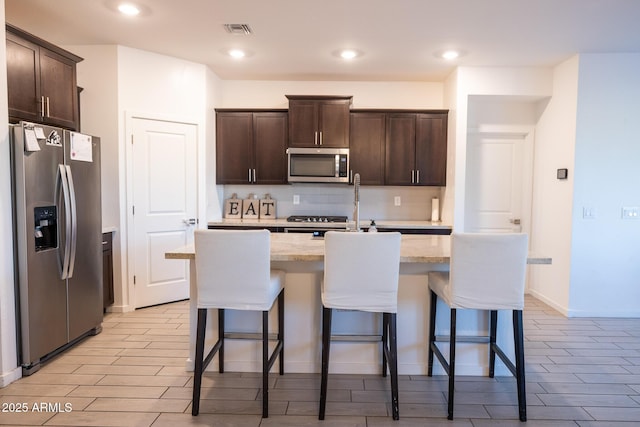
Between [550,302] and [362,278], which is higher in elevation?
[362,278]

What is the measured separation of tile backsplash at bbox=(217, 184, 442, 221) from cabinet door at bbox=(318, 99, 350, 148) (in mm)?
643

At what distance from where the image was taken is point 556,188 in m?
4.06

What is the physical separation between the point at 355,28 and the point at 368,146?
1.59 metres

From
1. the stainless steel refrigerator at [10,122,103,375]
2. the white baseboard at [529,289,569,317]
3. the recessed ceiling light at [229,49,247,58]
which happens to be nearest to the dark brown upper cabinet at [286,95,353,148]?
the recessed ceiling light at [229,49,247,58]

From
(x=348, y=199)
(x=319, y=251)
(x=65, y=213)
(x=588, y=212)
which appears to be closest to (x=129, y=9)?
(x=65, y=213)

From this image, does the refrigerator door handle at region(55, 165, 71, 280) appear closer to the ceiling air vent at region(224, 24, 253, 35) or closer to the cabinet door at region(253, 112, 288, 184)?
the ceiling air vent at region(224, 24, 253, 35)

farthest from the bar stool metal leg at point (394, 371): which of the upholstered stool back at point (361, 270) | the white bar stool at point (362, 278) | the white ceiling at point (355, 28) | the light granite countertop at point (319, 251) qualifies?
the white ceiling at point (355, 28)

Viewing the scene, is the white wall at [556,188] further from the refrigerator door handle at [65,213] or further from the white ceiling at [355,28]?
the refrigerator door handle at [65,213]

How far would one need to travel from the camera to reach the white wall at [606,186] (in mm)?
3719

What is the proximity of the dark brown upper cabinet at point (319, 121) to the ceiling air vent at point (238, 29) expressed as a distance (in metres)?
1.18

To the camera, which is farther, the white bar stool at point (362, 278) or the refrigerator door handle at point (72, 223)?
the refrigerator door handle at point (72, 223)

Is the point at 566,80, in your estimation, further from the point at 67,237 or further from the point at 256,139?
the point at 67,237

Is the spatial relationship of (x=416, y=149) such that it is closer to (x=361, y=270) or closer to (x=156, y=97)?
(x=361, y=270)

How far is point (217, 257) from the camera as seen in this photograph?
2074 millimetres
